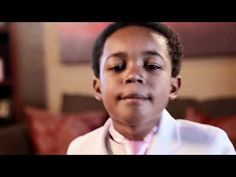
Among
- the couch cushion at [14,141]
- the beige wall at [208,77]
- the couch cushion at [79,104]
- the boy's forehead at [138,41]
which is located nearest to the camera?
the boy's forehead at [138,41]

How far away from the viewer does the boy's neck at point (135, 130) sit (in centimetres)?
73

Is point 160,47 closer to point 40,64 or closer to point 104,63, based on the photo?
point 104,63

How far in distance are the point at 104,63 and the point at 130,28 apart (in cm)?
8

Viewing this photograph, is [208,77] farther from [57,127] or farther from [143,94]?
[57,127]

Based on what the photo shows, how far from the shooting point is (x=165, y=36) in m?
0.71

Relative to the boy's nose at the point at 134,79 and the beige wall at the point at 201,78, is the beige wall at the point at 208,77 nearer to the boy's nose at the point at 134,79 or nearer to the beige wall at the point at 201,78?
the beige wall at the point at 201,78

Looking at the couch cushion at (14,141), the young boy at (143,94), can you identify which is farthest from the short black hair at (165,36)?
the couch cushion at (14,141)

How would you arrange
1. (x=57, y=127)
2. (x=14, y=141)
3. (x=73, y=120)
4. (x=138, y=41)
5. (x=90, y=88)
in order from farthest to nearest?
(x=14, y=141), (x=57, y=127), (x=73, y=120), (x=90, y=88), (x=138, y=41)

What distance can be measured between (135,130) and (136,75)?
11 cm

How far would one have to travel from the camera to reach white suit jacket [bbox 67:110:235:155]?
0.72 metres

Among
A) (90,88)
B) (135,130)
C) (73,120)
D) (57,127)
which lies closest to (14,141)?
(57,127)

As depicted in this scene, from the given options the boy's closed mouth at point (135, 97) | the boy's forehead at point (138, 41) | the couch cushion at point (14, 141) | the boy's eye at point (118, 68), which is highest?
the boy's forehead at point (138, 41)

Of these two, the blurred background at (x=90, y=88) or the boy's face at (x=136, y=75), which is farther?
the blurred background at (x=90, y=88)

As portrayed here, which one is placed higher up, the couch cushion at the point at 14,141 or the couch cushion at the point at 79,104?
the couch cushion at the point at 79,104
